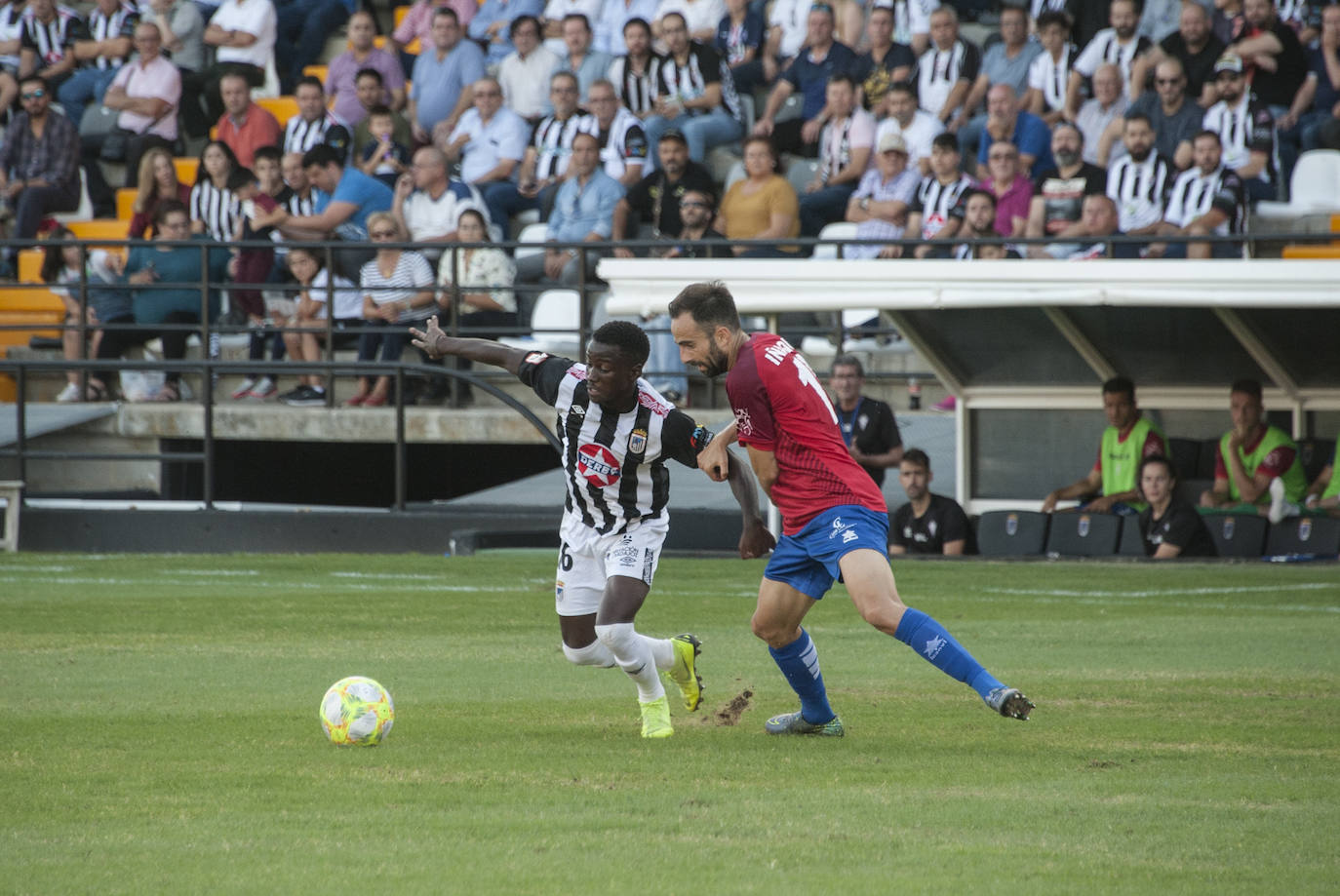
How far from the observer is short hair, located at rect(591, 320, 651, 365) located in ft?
22.2

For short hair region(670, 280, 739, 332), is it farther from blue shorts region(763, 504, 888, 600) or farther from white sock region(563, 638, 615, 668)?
white sock region(563, 638, 615, 668)

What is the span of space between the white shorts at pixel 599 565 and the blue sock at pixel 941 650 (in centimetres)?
110

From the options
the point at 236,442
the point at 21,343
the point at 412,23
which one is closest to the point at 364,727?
the point at 236,442

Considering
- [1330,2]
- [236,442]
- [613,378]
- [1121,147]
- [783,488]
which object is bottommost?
[236,442]

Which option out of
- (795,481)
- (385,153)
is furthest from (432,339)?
(385,153)

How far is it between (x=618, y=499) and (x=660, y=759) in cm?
111

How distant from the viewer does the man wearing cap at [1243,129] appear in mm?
15562

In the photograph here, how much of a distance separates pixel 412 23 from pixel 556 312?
5.80 m

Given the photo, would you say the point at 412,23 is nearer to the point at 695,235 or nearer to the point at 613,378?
the point at 695,235

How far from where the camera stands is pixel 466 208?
17.8 m

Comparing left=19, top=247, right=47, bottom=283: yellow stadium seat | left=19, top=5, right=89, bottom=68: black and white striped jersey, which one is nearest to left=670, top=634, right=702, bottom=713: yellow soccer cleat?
left=19, top=247, right=47, bottom=283: yellow stadium seat

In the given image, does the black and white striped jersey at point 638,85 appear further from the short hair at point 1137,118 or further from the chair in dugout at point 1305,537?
the chair in dugout at point 1305,537

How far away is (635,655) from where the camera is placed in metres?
6.91

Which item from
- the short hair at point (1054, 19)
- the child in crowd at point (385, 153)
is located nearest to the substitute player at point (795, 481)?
the short hair at point (1054, 19)
